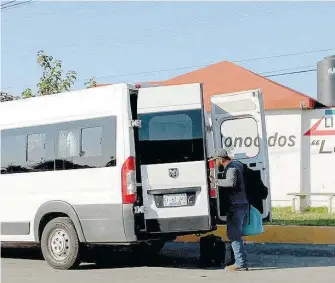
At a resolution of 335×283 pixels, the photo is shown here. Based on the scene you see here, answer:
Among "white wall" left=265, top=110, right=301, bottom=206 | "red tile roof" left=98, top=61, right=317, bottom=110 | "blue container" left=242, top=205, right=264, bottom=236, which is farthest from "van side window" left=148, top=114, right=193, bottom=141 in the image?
"white wall" left=265, top=110, right=301, bottom=206

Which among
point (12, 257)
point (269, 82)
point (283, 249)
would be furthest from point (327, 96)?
point (12, 257)

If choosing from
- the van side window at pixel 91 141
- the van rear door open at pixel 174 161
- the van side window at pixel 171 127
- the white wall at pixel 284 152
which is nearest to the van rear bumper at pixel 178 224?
the van rear door open at pixel 174 161

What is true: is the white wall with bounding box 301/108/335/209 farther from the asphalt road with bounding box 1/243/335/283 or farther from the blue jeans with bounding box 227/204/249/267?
the blue jeans with bounding box 227/204/249/267

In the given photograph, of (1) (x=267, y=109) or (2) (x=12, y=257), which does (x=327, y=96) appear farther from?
(2) (x=12, y=257)

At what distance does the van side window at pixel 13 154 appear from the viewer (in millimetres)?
10703

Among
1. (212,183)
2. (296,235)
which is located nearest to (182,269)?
(212,183)

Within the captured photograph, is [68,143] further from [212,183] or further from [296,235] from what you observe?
[296,235]

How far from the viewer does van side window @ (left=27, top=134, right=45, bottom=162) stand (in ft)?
34.2

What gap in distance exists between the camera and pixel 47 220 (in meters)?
10.4

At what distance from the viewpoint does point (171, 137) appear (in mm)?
9547

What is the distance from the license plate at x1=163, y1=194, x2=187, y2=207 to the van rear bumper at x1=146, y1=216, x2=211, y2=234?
21cm

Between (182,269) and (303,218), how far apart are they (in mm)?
6427

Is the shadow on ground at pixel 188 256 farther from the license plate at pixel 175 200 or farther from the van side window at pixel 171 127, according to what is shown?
the van side window at pixel 171 127

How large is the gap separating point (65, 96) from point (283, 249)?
4806mm
